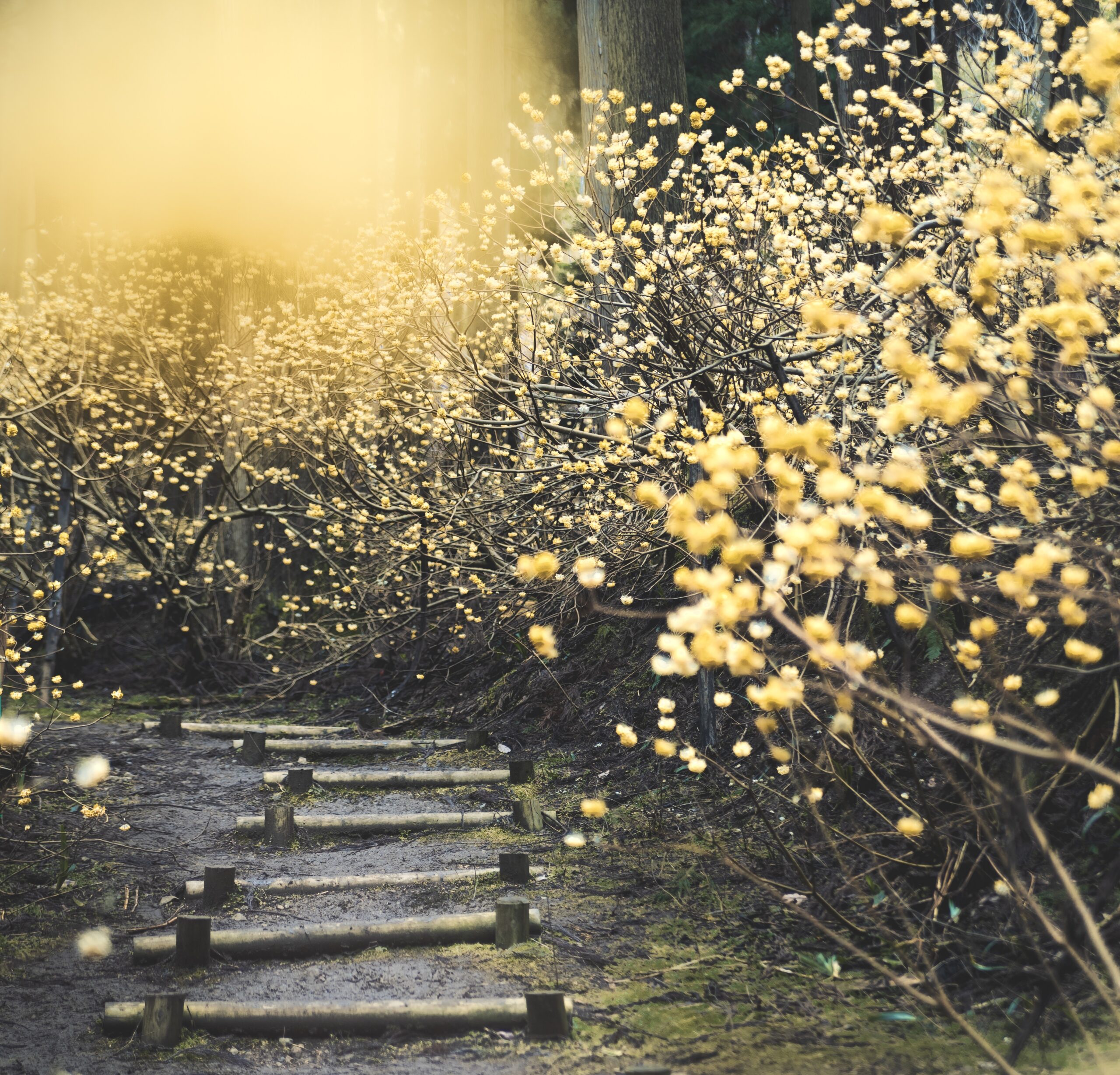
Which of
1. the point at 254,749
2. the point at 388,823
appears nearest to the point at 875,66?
the point at 388,823

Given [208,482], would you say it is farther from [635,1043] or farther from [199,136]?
[635,1043]

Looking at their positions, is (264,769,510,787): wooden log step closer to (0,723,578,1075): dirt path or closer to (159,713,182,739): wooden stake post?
(0,723,578,1075): dirt path

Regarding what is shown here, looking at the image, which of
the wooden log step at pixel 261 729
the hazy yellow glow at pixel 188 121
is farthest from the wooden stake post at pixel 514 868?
the hazy yellow glow at pixel 188 121

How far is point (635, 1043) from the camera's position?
3.06 metres

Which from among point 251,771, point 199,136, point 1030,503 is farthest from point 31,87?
point 1030,503

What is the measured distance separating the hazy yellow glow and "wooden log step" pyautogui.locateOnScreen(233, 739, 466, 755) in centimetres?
655

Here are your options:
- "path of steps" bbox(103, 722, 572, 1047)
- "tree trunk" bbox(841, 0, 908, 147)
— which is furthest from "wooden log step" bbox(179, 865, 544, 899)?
"tree trunk" bbox(841, 0, 908, 147)

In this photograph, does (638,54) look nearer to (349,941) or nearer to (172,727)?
(172,727)

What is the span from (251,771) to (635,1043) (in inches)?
189

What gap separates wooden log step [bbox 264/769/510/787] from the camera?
6238 mm

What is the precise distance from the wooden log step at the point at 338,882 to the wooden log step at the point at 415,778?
1647mm

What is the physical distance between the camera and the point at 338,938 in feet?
12.7

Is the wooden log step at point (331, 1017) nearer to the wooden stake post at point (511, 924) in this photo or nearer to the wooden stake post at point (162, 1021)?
the wooden stake post at point (162, 1021)

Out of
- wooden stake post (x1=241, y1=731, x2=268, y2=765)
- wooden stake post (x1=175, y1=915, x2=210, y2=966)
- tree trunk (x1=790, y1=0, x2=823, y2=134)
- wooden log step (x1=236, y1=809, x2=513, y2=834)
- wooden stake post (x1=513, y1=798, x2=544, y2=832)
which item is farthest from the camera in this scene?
tree trunk (x1=790, y1=0, x2=823, y2=134)
